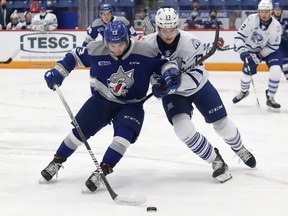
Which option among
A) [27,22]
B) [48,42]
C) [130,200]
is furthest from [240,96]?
[27,22]

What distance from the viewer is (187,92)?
363 centimetres

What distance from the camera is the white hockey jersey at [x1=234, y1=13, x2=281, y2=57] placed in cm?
640

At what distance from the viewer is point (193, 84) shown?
3.61 m

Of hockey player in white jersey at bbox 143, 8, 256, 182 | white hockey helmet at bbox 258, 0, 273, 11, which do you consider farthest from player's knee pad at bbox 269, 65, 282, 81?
hockey player in white jersey at bbox 143, 8, 256, 182

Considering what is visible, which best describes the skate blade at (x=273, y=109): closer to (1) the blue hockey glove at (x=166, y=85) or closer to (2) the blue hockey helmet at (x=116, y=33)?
(1) the blue hockey glove at (x=166, y=85)

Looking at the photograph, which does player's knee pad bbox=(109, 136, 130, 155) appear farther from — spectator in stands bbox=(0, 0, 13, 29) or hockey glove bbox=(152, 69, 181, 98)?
spectator in stands bbox=(0, 0, 13, 29)

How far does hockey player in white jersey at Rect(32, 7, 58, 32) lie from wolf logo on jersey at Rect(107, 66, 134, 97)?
24.2ft

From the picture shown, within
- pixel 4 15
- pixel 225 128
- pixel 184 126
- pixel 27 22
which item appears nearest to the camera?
pixel 184 126

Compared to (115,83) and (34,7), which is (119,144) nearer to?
(115,83)

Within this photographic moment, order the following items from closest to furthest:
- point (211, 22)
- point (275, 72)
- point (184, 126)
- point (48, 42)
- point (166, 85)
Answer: point (166, 85), point (184, 126), point (275, 72), point (211, 22), point (48, 42)

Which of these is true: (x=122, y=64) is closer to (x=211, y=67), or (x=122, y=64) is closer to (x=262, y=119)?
(x=262, y=119)

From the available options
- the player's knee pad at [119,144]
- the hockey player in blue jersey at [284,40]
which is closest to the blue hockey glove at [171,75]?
the player's knee pad at [119,144]

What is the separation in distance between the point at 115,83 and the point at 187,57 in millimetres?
418

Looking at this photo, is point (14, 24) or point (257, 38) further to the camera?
point (14, 24)
